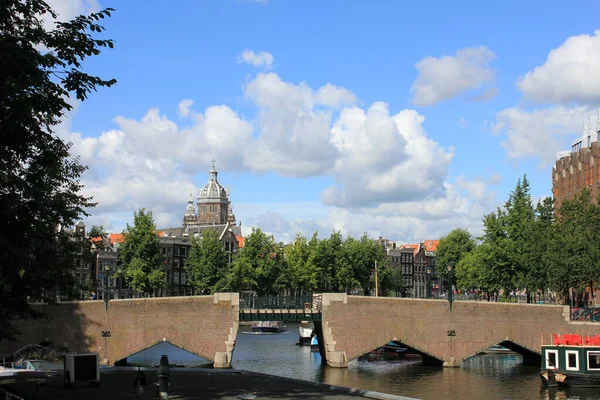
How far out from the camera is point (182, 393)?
2688 cm

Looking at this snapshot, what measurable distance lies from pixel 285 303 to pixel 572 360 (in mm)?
19633

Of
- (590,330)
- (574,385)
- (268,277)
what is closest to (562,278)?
(590,330)

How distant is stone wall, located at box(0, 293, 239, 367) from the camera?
53.6 metres

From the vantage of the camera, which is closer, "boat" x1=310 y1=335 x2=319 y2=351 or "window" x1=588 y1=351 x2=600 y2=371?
"window" x1=588 y1=351 x2=600 y2=371

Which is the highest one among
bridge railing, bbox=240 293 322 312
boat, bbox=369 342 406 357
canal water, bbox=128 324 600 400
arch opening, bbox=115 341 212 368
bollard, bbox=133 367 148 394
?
bridge railing, bbox=240 293 322 312

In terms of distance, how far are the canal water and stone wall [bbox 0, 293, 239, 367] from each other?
322 centimetres

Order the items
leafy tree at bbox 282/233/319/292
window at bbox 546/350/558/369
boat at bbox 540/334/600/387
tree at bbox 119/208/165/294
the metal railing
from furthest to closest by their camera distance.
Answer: leafy tree at bbox 282/233/319/292
tree at bbox 119/208/165/294
the metal railing
window at bbox 546/350/558/369
boat at bbox 540/334/600/387

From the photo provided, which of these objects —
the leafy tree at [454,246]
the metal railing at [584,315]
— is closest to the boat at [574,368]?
the metal railing at [584,315]

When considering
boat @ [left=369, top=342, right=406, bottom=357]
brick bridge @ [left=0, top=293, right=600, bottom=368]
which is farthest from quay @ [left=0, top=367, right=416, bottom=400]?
boat @ [left=369, top=342, right=406, bottom=357]

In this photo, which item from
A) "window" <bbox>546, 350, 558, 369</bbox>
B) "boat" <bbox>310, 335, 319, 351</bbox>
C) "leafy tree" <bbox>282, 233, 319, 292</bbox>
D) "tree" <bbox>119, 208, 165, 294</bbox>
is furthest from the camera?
"leafy tree" <bbox>282, 233, 319, 292</bbox>

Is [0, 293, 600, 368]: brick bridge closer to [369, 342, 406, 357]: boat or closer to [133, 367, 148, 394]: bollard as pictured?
[369, 342, 406, 357]: boat

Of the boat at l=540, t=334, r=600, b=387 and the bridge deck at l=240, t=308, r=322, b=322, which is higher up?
the bridge deck at l=240, t=308, r=322, b=322

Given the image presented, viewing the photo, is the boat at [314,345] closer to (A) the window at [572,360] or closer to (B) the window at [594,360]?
(A) the window at [572,360]

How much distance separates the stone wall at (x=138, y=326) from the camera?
176 ft
